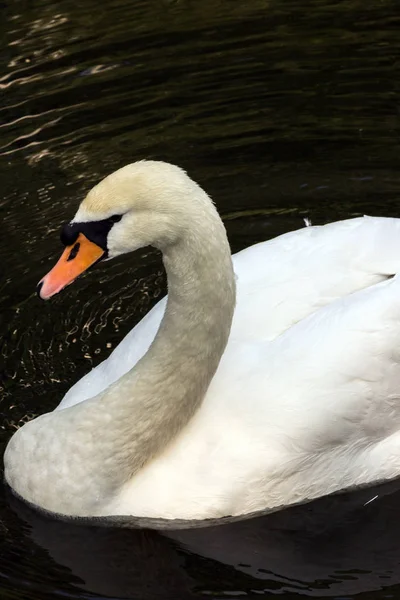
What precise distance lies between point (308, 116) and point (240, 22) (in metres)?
1.64

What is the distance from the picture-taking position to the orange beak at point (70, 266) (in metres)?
5.83

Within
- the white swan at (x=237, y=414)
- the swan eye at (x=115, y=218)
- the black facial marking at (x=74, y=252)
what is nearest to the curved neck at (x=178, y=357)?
the white swan at (x=237, y=414)

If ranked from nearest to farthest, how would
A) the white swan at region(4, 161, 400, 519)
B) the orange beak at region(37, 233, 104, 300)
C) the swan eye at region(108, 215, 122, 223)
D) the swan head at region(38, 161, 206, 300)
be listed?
the swan head at region(38, 161, 206, 300), the swan eye at region(108, 215, 122, 223), the orange beak at region(37, 233, 104, 300), the white swan at region(4, 161, 400, 519)

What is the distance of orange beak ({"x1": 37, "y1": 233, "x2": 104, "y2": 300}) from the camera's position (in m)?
5.83

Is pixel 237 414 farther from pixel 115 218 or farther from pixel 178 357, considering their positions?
pixel 115 218

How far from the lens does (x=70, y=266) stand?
5.90m

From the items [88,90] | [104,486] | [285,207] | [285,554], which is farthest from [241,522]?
[88,90]

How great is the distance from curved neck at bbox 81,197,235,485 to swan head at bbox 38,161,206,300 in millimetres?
78

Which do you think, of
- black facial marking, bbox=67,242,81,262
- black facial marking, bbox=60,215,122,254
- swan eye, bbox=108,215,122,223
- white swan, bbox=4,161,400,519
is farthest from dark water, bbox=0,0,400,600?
swan eye, bbox=108,215,122,223

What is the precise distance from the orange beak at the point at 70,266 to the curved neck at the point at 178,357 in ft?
1.12

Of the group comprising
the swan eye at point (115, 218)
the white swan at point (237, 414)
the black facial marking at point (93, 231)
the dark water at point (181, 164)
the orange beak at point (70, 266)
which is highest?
the swan eye at point (115, 218)

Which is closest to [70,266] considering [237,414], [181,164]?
[237,414]

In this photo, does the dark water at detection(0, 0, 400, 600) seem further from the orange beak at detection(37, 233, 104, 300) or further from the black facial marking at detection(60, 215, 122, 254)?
the black facial marking at detection(60, 215, 122, 254)

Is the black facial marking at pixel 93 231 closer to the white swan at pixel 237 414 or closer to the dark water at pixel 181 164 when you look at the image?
the white swan at pixel 237 414
